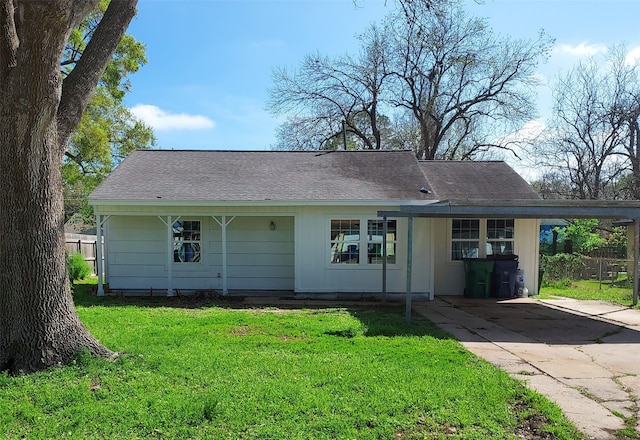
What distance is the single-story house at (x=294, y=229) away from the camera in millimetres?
11062

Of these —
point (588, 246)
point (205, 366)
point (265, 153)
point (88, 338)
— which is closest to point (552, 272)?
point (588, 246)

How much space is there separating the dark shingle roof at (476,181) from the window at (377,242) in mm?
1911

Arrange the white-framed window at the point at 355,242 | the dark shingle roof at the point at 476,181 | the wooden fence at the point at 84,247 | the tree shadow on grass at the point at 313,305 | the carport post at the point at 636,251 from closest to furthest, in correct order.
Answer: the tree shadow on grass at the point at 313,305, the carport post at the point at 636,251, the white-framed window at the point at 355,242, the dark shingle roof at the point at 476,181, the wooden fence at the point at 84,247

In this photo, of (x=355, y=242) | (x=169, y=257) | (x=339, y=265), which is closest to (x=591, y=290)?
(x=355, y=242)

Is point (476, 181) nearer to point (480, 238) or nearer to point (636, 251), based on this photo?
point (480, 238)

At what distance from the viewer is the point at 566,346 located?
675 cm

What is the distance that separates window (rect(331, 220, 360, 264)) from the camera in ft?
36.7

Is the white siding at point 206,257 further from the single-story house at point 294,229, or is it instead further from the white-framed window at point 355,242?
the white-framed window at point 355,242

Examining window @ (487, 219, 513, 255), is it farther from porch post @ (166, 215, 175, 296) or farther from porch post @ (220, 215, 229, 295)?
porch post @ (166, 215, 175, 296)

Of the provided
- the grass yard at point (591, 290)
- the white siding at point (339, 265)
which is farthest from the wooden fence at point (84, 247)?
the grass yard at point (591, 290)

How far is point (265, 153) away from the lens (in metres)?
14.4

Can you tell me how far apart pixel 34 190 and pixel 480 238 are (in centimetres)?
1060

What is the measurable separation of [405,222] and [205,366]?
711 centimetres

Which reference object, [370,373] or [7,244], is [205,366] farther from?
[7,244]
